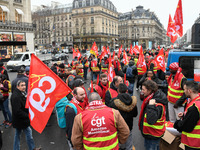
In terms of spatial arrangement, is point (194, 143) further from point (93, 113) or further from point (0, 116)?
point (0, 116)

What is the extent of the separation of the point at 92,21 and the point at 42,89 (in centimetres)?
6494

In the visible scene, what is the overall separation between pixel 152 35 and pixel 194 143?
343 ft

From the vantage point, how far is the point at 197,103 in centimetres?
277

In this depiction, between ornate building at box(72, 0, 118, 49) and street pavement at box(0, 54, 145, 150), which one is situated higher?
ornate building at box(72, 0, 118, 49)

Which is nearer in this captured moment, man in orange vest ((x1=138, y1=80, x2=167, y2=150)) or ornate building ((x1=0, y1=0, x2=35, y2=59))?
man in orange vest ((x1=138, y1=80, x2=167, y2=150))

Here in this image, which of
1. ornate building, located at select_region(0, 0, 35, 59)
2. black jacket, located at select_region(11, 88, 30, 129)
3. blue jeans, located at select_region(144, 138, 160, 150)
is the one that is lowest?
blue jeans, located at select_region(144, 138, 160, 150)

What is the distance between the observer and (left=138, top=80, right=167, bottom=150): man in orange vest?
298 cm

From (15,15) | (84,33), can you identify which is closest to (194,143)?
(15,15)

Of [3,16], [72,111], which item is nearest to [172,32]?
[72,111]

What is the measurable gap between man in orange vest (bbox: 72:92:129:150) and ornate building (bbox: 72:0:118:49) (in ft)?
203

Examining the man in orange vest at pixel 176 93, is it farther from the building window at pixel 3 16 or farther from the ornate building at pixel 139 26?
the ornate building at pixel 139 26

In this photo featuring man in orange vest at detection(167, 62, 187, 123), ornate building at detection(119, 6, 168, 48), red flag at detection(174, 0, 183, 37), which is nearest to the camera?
man in orange vest at detection(167, 62, 187, 123)

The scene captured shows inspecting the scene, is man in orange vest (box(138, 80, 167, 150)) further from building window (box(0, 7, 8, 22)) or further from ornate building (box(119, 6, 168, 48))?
ornate building (box(119, 6, 168, 48))

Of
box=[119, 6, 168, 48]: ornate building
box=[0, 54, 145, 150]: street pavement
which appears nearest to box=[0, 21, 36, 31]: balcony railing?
box=[0, 54, 145, 150]: street pavement
